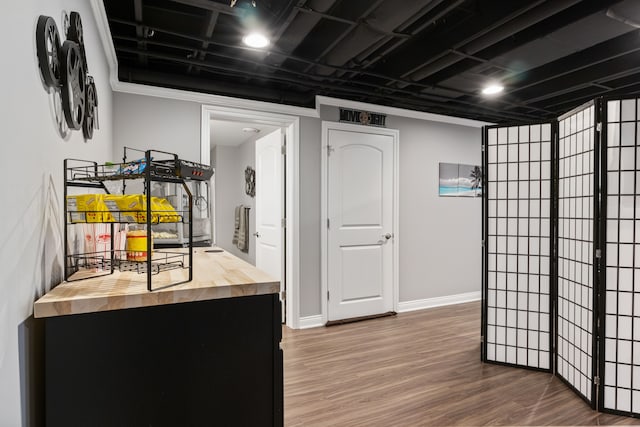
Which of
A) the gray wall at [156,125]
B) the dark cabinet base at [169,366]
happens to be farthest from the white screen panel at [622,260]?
the gray wall at [156,125]

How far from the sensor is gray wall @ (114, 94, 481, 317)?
11.2ft

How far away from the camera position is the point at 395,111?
174 inches

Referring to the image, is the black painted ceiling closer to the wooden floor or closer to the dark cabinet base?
the dark cabinet base

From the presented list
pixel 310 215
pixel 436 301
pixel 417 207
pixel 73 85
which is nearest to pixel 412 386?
pixel 310 215

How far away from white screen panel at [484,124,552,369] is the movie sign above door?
60.1 inches

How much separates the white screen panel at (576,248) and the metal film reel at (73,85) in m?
2.88

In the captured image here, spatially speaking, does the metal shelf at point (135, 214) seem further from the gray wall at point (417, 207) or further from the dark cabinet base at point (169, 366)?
the gray wall at point (417, 207)

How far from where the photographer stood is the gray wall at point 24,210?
34.0 inches

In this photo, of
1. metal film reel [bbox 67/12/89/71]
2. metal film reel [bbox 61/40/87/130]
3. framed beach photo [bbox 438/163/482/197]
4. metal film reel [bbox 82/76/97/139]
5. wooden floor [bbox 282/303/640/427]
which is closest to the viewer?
metal film reel [bbox 61/40/87/130]

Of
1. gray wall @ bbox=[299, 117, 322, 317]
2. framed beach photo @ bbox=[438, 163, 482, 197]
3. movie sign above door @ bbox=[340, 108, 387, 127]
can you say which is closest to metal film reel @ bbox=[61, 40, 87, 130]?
gray wall @ bbox=[299, 117, 322, 317]

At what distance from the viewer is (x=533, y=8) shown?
7.49ft

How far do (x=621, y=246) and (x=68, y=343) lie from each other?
2.90 m

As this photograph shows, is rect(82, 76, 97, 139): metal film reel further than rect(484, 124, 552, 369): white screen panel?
No

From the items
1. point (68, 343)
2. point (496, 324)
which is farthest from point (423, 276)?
point (68, 343)
